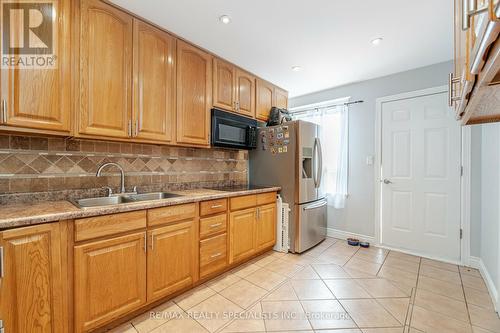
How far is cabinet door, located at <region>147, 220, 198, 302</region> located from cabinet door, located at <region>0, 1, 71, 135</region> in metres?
1.03

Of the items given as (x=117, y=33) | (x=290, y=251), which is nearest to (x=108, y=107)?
(x=117, y=33)

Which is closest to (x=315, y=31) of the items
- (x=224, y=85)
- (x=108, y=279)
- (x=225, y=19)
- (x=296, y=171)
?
(x=225, y=19)

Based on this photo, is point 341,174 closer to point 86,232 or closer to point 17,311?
point 86,232

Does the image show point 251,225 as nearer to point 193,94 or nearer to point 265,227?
point 265,227

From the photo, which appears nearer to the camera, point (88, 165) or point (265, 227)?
point (88, 165)

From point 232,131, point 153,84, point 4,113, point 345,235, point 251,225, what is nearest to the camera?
point 4,113

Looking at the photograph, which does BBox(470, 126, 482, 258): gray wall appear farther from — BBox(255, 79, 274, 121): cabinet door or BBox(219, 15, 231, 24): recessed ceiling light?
BBox(219, 15, 231, 24): recessed ceiling light

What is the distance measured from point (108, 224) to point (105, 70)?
1190 mm

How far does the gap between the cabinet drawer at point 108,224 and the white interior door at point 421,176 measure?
123 inches

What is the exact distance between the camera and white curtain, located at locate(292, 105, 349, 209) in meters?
3.40

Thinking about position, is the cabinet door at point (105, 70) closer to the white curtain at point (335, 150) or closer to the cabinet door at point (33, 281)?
the cabinet door at point (33, 281)

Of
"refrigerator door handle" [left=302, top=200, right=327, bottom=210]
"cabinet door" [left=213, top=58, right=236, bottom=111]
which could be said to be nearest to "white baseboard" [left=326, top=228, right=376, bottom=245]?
"refrigerator door handle" [left=302, top=200, right=327, bottom=210]

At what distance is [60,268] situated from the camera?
4.21 feet

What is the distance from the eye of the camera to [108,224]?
4.77 feet
